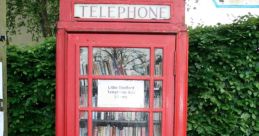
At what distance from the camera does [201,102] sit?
4840 millimetres

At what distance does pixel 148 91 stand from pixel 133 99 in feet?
0.39

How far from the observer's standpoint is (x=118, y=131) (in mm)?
3570

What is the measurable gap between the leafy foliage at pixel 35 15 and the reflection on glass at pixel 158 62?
460cm

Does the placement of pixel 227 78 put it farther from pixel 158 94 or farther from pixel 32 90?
pixel 32 90

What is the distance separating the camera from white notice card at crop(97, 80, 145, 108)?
11.3 ft

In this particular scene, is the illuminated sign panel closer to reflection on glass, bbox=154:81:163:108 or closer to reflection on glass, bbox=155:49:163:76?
reflection on glass, bbox=155:49:163:76

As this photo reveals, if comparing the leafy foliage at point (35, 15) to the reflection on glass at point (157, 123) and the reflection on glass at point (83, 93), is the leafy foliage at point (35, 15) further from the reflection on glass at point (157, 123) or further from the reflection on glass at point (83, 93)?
the reflection on glass at point (157, 123)

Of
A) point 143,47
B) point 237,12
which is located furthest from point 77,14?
point 237,12

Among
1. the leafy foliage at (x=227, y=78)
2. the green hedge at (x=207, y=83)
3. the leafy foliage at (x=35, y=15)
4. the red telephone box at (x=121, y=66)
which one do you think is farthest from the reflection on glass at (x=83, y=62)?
the leafy foliage at (x=35, y=15)

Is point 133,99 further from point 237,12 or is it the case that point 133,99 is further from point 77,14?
point 237,12

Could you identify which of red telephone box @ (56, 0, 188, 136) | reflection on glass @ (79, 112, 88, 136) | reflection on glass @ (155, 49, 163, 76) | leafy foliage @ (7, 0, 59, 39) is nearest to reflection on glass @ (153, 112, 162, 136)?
red telephone box @ (56, 0, 188, 136)

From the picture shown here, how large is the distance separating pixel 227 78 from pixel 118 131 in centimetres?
162

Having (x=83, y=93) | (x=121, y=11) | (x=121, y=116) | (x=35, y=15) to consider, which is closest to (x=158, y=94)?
(x=121, y=116)

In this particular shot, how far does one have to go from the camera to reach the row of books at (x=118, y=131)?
3.53 meters
